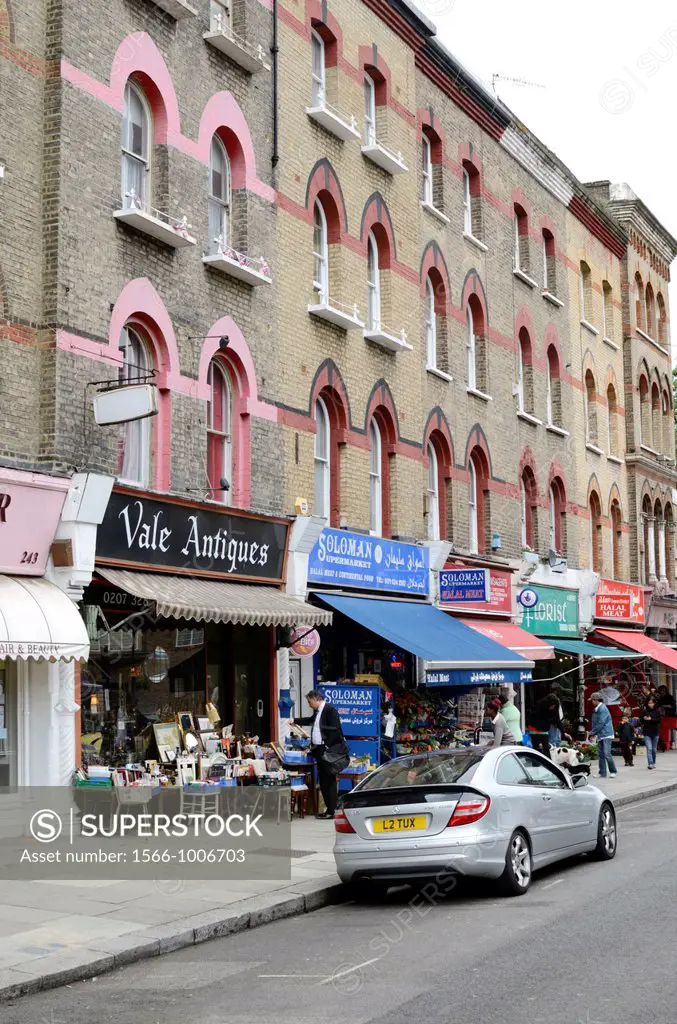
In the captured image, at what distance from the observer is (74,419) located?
48.1ft

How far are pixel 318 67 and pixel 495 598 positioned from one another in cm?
1154

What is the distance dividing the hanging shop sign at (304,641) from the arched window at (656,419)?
23.6 m

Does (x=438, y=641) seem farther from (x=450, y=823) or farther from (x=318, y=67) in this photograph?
(x=318, y=67)

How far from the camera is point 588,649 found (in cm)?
3022

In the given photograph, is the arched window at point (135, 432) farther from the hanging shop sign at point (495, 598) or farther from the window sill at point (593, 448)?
the window sill at point (593, 448)

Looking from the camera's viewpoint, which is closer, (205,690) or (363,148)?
(205,690)

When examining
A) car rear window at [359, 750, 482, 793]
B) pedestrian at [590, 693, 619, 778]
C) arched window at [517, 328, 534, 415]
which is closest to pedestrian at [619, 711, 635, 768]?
pedestrian at [590, 693, 619, 778]

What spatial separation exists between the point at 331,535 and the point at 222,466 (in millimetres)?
2699

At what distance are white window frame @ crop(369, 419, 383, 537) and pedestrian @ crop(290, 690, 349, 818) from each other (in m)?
5.82

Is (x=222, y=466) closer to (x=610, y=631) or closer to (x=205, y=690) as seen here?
(x=205, y=690)

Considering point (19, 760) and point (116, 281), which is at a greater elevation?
point (116, 281)

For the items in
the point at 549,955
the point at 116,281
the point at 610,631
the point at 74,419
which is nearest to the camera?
the point at 549,955

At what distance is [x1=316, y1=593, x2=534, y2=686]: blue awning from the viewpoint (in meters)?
19.5

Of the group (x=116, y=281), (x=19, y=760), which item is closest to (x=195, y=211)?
(x=116, y=281)
